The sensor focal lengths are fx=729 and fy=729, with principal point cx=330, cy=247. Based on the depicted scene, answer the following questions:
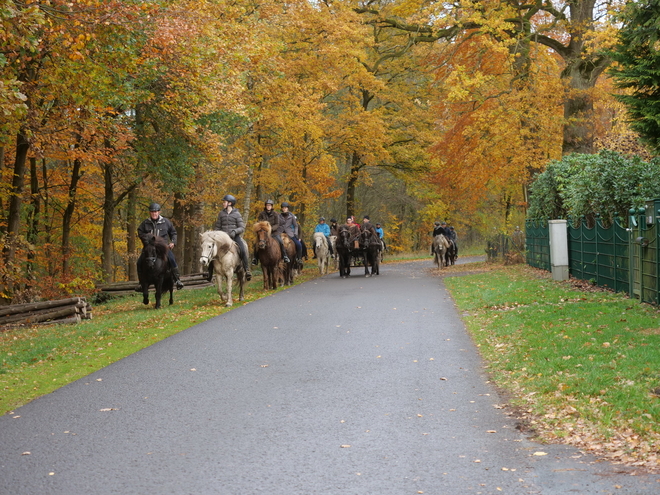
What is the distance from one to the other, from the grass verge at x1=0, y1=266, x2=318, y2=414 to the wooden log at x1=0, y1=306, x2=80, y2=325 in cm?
41

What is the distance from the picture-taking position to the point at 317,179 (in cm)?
3847

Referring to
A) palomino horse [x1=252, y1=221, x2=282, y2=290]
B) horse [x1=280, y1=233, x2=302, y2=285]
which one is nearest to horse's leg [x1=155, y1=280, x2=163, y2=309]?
palomino horse [x1=252, y1=221, x2=282, y2=290]

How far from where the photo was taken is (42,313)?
58.9 feet

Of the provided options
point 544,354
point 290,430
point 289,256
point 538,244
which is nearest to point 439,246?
point 538,244

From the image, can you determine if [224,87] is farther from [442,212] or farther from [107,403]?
[442,212]

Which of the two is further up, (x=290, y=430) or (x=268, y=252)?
(x=268, y=252)

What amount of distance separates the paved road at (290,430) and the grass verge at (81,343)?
0.50 m

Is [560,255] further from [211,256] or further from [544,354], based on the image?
[544,354]

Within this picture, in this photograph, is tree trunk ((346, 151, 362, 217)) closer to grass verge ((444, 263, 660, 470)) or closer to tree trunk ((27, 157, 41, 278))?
tree trunk ((27, 157, 41, 278))

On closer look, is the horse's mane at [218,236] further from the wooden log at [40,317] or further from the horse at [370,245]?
the horse at [370,245]

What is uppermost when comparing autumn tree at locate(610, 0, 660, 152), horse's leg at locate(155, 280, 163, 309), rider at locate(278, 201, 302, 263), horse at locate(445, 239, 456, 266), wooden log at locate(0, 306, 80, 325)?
autumn tree at locate(610, 0, 660, 152)

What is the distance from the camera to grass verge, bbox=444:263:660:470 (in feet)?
20.1

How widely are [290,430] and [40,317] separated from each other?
13176 millimetres

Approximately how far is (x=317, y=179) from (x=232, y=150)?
813cm
